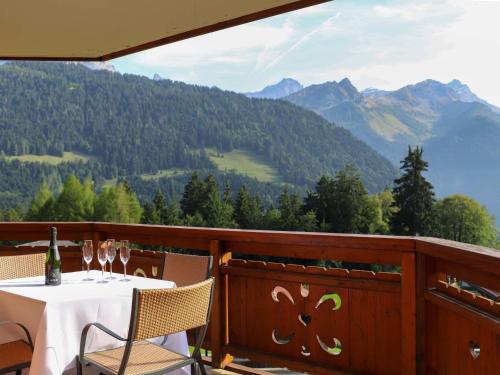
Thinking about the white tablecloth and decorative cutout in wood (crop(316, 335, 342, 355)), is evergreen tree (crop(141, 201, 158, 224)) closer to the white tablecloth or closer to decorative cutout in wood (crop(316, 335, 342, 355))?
decorative cutout in wood (crop(316, 335, 342, 355))

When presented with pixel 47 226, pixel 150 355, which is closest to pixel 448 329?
pixel 150 355

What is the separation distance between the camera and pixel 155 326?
210cm

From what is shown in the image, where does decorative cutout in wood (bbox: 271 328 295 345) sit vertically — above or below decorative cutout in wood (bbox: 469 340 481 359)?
below

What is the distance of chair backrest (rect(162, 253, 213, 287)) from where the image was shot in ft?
9.96

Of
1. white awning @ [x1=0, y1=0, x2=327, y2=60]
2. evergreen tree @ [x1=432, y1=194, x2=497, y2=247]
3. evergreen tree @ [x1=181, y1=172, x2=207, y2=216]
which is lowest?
evergreen tree @ [x1=432, y1=194, x2=497, y2=247]

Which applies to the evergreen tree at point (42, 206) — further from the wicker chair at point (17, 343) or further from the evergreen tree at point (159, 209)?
the wicker chair at point (17, 343)

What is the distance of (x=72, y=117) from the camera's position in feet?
216

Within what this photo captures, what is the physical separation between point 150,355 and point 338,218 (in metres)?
51.6

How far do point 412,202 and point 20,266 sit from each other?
52.2 metres

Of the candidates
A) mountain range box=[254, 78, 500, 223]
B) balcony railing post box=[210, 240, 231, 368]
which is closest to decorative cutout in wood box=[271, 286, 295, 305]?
balcony railing post box=[210, 240, 231, 368]

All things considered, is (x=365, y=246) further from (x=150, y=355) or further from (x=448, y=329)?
(x=150, y=355)

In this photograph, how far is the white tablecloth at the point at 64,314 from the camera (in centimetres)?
226

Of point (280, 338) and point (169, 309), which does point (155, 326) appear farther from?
point (280, 338)

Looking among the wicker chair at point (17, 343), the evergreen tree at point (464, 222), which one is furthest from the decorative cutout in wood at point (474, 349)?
the evergreen tree at point (464, 222)
